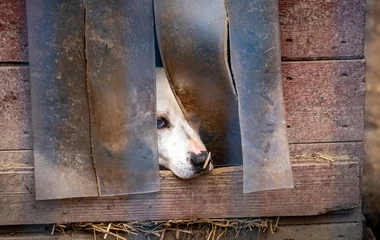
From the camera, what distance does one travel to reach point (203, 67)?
1.76 m

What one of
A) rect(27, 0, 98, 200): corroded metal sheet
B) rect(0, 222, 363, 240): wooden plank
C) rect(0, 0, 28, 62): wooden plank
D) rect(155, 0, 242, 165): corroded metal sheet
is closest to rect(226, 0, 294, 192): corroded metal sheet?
rect(155, 0, 242, 165): corroded metal sheet

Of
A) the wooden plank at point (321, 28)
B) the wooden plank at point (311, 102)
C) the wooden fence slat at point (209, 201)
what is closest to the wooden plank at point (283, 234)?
the wooden fence slat at point (209, 201)

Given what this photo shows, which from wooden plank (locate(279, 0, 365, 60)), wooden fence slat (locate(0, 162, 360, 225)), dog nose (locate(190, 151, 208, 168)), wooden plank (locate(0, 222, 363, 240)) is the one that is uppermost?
wooden plank (locate(279, 0, 365, 60))

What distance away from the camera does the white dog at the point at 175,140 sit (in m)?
1.78

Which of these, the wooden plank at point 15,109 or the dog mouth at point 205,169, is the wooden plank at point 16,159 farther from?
the dog mouth at point 205,169

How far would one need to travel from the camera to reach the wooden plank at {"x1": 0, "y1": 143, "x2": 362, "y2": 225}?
1810 mm

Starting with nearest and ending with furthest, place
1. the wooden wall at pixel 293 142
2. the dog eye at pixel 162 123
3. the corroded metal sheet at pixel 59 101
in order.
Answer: the corroded metal sheet at pixel 59 101, the wooden wall at pixel 293 142, the dog eye at pixel 162 123

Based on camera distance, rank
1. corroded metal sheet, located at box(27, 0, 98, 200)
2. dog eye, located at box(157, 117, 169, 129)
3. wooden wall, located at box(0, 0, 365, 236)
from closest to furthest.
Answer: corroded metal sheet, located at box(27, 0, 98, 200)
wooden wall, located at box(0, 0, 365, 236)
dog eye, located at box(157, 117, 169, 129)

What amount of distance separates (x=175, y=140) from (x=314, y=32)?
505 millimetres

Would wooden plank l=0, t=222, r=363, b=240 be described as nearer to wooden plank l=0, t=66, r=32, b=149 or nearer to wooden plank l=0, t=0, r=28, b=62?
wooden plank l=0, t=66, r=32, b=149

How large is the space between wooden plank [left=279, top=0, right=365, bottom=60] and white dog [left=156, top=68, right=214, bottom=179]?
355 mm

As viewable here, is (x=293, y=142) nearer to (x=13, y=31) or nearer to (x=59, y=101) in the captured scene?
(x=59, y=101)

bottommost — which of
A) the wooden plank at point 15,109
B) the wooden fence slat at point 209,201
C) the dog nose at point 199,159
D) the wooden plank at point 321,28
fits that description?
the wooden fence slat at point 209,201

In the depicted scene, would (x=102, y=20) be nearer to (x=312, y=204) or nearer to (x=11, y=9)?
(x=11, y=9)
